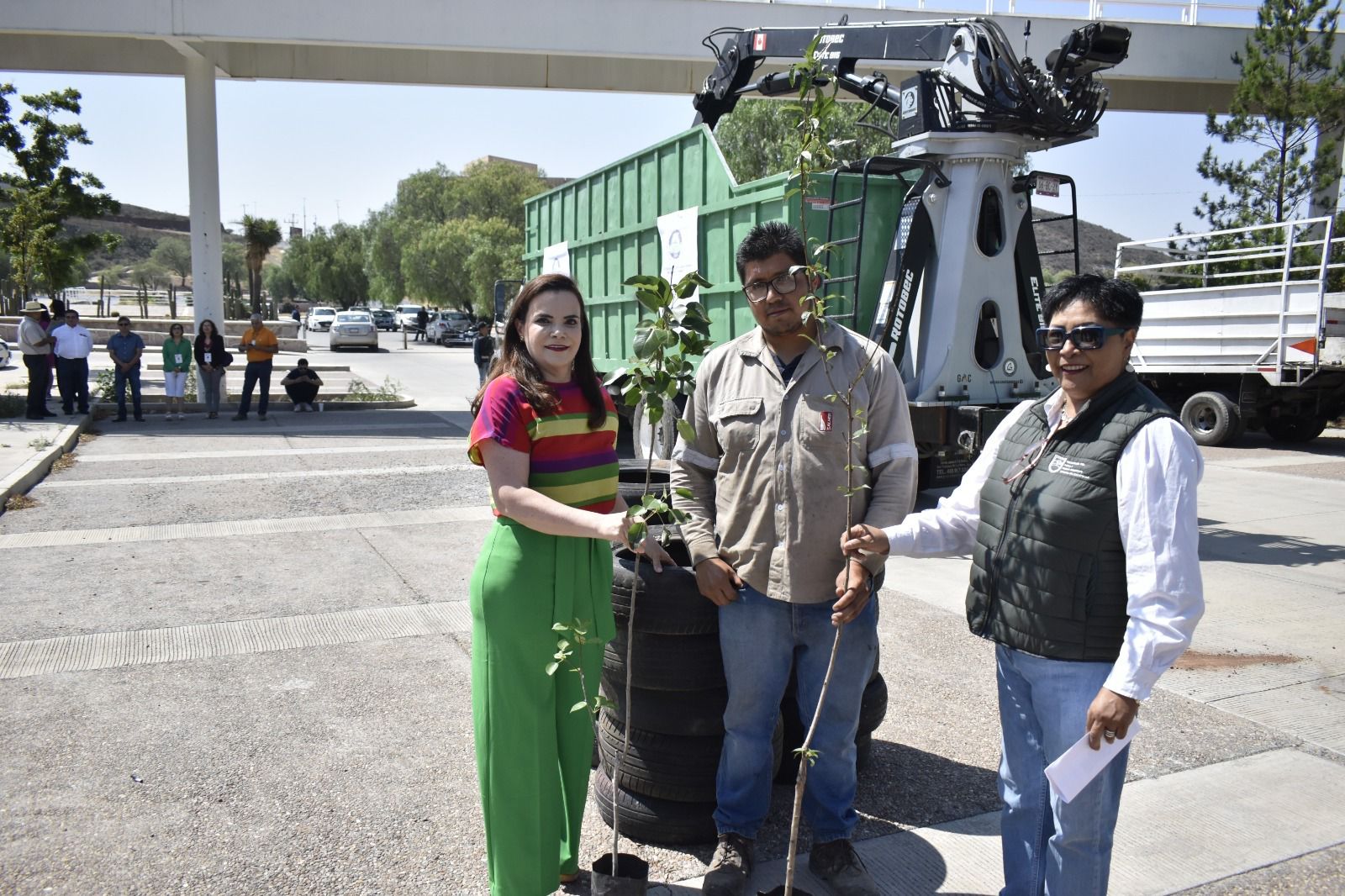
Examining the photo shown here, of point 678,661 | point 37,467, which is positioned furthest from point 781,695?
point 37,467

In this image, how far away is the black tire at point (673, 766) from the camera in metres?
3.24

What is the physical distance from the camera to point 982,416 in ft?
24.6

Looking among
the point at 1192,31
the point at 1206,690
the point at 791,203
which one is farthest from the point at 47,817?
the point at 1192,31

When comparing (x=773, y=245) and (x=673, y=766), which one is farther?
(x=673, y=766)

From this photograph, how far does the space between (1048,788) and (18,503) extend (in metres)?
9.23

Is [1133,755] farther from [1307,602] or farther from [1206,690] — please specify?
[1307,602]

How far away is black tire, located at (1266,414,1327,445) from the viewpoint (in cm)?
1427

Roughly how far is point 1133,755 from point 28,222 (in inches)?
915

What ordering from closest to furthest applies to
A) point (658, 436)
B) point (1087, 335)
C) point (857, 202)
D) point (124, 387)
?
point (1087, 335) < point (857, 202) < point (658, 436) < point (124, 387)

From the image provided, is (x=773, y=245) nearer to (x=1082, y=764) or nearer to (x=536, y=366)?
(x=536, y=366)

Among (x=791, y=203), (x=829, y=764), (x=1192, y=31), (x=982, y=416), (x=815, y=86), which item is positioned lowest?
(x=829, y=764)

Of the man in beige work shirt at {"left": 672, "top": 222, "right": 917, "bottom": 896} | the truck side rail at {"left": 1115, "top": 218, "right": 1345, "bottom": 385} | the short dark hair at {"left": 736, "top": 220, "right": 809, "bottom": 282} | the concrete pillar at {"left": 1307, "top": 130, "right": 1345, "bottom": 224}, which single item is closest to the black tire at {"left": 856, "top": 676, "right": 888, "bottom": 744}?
the man in beige work shirt at {"left": 672, "top": 222, "right": 917, "bottom": 896}

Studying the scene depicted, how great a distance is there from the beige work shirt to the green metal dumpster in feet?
8.27

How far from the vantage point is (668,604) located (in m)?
3.14
